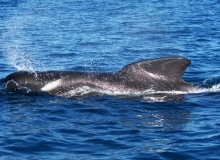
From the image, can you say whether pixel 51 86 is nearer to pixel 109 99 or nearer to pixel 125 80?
pixel 109 99

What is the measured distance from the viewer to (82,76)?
1644cm

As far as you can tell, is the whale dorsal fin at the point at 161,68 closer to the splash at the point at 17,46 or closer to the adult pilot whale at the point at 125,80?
the adult pilot whale at the point at 125,80

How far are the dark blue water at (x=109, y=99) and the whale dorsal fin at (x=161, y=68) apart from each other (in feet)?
2.52

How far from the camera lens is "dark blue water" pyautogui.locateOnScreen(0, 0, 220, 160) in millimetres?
11461

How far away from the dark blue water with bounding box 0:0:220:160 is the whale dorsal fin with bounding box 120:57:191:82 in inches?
30.3

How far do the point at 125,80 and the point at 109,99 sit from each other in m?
1.07

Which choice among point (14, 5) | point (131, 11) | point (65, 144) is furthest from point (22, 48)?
point (14, 5)

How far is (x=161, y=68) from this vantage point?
1591 cm

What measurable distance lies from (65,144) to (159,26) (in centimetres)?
2522

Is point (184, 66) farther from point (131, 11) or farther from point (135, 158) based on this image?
point (131, 11)

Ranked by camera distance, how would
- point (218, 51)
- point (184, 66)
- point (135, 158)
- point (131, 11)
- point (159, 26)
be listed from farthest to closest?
1. point (131, 11)
2. point (159, 26)
3. point (218, 51)
4. point (184, 66)
5. point (135, 158)

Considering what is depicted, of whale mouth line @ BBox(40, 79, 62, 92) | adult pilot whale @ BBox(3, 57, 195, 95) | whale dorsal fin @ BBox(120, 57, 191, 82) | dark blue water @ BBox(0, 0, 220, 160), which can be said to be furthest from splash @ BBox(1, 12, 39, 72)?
whale dorsal fin @ BBox(120, 57, 191, 82)

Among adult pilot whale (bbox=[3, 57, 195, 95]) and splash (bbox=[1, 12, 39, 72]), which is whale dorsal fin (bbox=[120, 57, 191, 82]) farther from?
splash (bbox=[1, 12, 39, 72])

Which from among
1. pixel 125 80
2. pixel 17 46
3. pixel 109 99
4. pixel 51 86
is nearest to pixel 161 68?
pixel 125 80
